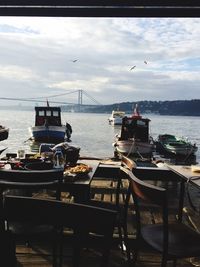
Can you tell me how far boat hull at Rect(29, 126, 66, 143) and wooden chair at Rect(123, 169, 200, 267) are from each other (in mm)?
25529

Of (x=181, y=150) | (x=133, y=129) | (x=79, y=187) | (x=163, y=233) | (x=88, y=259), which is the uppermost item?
(x=79, y=187)

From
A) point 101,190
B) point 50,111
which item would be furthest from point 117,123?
point 101,190

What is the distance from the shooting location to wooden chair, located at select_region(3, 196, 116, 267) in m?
1.85

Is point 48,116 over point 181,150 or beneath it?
over

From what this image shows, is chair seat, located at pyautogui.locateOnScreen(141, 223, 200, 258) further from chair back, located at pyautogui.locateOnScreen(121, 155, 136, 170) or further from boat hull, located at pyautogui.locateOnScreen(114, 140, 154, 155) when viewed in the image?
boat hull, located at pyautogui.locateOnScreen(114, 140, 154, 155)

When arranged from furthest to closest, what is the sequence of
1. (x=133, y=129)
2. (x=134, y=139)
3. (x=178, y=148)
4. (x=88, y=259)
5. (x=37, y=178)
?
(x=178, y=148) → (x=133, y=129) → (x=134, y=139) → (x=88, y=259) → (x=37, y=178)

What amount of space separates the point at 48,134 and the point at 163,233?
26.4 metres

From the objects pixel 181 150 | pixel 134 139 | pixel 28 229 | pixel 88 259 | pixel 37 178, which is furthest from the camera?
pixel 181 150

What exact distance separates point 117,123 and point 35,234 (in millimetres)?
77521

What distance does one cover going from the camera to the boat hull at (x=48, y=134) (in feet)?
94.7

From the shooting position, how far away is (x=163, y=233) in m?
2.89
